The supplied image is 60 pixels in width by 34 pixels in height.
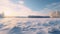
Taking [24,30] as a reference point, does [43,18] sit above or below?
above

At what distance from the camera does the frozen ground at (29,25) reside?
1.36 m

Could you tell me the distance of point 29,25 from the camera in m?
1.39

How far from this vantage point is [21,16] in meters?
1.39

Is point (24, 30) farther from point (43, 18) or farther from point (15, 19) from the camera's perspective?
point (43, 18)

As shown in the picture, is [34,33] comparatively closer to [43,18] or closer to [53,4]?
[43,18]

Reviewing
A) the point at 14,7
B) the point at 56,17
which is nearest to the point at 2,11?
the point at 14,7

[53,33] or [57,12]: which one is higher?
[57,12]

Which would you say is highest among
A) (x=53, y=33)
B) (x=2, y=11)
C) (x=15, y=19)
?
(x=2, y=11)

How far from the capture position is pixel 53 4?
1424 millimetres

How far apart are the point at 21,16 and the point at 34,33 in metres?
0.29

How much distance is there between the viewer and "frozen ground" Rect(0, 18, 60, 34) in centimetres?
136

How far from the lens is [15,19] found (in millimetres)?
1385

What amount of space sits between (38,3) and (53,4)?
0.21 meters

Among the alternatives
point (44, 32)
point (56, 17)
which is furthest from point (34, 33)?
point (56, 17)
